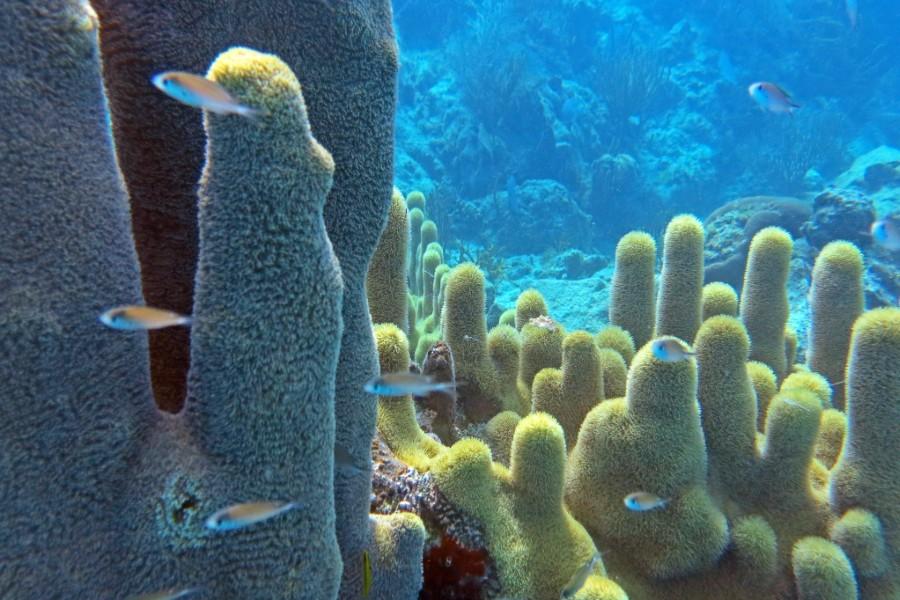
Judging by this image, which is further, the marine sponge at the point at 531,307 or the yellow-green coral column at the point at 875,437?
the marine sponge at the point at 531,307

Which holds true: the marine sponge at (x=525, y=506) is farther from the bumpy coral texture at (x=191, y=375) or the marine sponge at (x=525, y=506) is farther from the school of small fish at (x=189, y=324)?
the bumpy coral texture at (x=191, y=375)

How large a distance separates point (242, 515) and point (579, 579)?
1389 mm

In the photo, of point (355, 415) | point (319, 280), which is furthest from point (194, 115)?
point (355, 415)

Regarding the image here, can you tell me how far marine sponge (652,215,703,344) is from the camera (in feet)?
12.5

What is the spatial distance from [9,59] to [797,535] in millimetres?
3661

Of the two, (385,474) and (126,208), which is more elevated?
(126,208)

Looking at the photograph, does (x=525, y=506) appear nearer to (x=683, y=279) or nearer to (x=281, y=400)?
(x=281, y=400)

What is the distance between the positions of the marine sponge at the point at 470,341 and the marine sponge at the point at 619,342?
861mm

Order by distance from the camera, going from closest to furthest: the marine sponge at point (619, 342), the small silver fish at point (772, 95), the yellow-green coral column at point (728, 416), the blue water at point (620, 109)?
1. the yellow-green coral column at point (728, 416)
2. the marine sponge at point (619, 342)
3. the small silver fish at point (772, 95)
4. the blue water at point (620, 109)

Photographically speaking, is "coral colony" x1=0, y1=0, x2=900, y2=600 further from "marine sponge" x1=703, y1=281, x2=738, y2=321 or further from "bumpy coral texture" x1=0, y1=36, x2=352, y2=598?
"marine sponge" x1=703, y1=281, x2=738, y2=321

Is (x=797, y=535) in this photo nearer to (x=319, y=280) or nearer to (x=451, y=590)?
(x=451, y=590)

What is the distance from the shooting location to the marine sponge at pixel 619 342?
3859 millimetres

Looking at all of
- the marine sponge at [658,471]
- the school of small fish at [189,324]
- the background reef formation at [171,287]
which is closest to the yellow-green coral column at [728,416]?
the marine sponge at [658,471]

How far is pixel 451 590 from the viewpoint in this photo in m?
2.34
